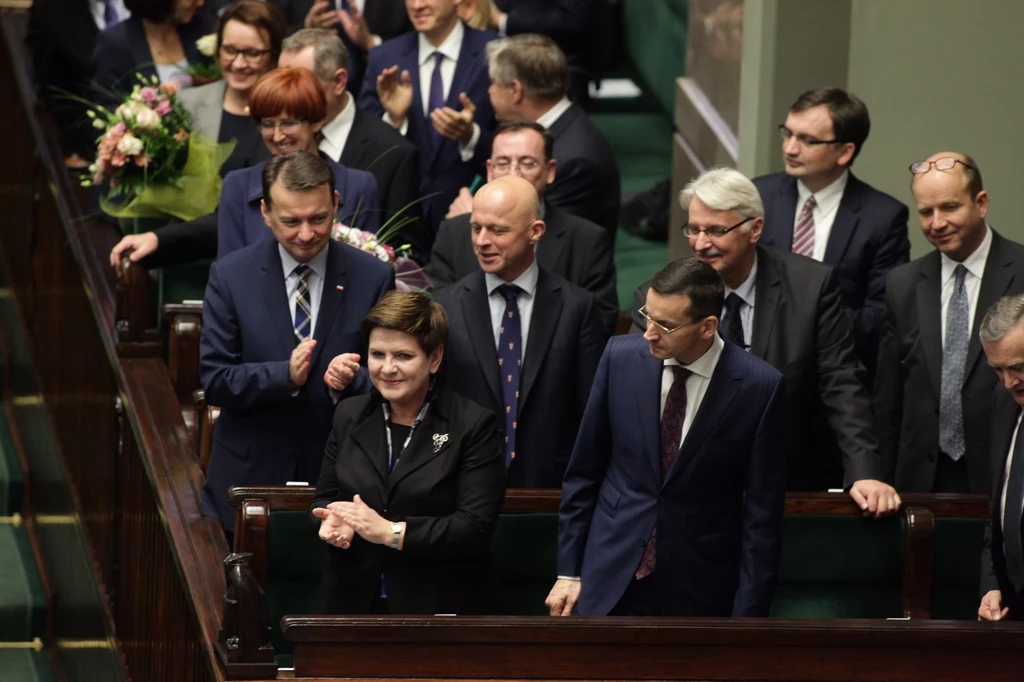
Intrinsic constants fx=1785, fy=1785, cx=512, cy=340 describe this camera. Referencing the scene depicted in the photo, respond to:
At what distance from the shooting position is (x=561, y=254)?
5.21m

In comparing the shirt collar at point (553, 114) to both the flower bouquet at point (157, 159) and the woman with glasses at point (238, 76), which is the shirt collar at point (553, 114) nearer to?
the woman with glasses at point (238, 76)

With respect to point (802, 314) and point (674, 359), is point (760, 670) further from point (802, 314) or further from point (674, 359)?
point (802, 314)

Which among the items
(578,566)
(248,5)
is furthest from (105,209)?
(578,566)

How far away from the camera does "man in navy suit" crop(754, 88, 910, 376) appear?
5355mm

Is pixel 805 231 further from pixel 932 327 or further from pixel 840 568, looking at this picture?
pixel 840 568

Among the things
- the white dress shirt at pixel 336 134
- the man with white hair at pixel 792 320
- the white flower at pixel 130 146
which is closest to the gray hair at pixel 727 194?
the man with white hair at pixel 792 320

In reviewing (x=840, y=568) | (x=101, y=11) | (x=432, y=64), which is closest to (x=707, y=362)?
(x=840, y=568)

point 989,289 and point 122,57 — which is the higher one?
point 122,57

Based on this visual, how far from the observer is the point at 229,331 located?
15.5 ft

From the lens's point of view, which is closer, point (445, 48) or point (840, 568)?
point (840, 568)

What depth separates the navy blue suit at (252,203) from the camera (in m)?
5.14

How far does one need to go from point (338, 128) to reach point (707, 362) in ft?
6.83

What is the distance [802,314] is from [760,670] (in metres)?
1.21

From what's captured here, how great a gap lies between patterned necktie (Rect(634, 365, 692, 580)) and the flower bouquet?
220 centimetres
